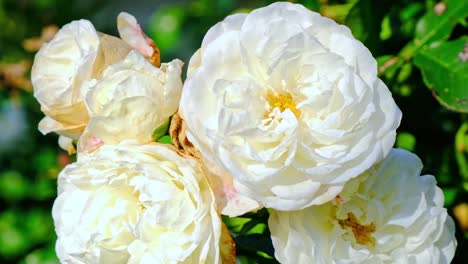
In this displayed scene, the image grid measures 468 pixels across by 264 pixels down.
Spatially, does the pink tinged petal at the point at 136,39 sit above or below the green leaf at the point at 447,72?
above

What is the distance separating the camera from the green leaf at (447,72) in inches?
33.0

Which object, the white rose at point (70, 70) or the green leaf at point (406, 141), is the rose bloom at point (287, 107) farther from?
the green leaf at point (406, 141)

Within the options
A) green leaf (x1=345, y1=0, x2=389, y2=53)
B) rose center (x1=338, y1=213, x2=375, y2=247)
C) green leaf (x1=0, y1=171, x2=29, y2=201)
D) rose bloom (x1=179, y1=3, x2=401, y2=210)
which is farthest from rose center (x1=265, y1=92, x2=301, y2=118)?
green leaf (x1=0, y1=171, x2=29, y2=201)

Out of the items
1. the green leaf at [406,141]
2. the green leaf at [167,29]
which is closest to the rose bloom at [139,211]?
the green leaf at [406,141]

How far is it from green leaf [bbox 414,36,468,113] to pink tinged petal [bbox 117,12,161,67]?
14.0 inches

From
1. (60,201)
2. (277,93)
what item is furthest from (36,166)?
(277,93)

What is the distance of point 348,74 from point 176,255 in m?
0.21

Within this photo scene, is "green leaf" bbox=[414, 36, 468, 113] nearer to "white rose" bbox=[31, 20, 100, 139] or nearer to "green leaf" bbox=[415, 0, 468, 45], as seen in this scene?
"green leaf" bbox=[415, 0, 468, 45]

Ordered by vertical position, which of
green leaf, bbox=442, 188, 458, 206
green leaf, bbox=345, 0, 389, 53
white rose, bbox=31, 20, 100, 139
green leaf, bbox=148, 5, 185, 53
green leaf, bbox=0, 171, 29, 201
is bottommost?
green leaf, bbox=0, 171, 29, 201

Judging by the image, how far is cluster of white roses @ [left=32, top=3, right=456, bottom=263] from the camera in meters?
0.58

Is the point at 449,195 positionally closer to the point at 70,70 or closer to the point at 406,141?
the point at 406,141

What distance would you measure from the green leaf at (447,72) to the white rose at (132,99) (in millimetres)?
360

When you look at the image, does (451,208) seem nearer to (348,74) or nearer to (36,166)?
(348,74)

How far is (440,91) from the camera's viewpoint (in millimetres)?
859
